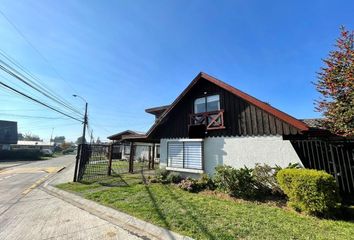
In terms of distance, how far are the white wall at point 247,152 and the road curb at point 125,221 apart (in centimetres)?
561

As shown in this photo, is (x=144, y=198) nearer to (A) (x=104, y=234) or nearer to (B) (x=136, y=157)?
(A) (x=104, y=234)

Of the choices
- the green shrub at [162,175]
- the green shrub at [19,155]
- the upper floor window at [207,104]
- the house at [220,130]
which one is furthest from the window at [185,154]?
the green shrub at [19,155]

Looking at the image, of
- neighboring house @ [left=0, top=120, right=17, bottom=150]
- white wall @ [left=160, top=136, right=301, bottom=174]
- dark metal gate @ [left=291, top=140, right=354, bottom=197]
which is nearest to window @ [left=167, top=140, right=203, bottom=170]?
white wall @ [left=160, top=136, right=301, bottom=174]

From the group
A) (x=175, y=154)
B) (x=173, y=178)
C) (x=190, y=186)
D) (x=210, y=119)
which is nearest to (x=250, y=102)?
(x=210, y=119)

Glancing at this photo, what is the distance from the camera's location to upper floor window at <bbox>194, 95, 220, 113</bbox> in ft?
36.8

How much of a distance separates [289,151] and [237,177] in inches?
95.1

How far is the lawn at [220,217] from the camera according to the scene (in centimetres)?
484

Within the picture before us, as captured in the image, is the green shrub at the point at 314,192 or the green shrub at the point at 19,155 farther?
the green shrub at the point at 19,155

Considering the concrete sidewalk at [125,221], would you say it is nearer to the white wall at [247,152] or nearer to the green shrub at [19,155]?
the white wall at [247,152]

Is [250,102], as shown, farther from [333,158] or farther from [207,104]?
[333,158]

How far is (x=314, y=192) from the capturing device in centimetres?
582

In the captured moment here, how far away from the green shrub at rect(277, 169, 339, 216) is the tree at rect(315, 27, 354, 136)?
205 centimetres

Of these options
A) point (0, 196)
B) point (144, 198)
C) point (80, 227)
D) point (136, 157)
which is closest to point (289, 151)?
point (144, 198)

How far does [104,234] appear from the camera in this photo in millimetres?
5113
